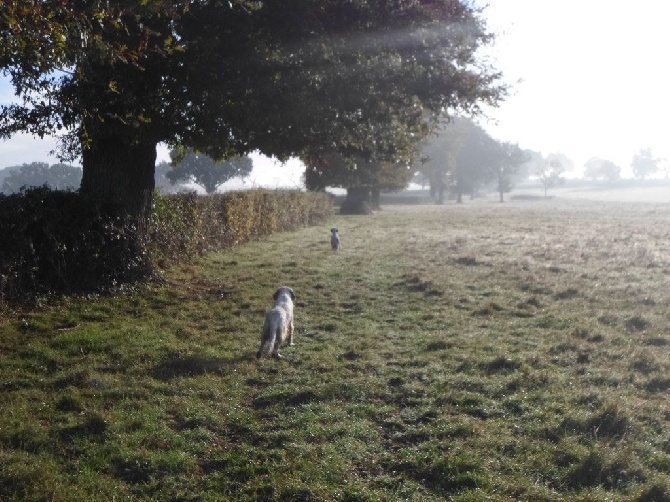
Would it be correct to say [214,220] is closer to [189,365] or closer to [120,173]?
[120,173]

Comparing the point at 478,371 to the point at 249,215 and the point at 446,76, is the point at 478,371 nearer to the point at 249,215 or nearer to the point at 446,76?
the point at 446,76

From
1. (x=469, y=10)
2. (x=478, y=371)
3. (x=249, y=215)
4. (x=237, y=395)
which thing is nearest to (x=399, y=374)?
(x=478, y=371)

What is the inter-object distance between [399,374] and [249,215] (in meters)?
16.1

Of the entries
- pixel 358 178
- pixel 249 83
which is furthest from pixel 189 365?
pixel 358 178

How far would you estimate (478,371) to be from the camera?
7.61 m

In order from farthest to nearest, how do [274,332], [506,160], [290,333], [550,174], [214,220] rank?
[550,174] → [506,160] → [214,220] → [290,333] → [274,332]

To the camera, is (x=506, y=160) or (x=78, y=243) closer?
(x=78, y=243)

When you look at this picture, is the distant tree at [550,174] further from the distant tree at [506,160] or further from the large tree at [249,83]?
the large tree at [249,83]

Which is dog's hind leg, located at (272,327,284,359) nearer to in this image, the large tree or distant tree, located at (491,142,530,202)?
the large tree

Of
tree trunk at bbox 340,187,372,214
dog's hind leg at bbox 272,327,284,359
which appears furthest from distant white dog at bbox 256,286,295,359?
tree trunk at bbox 340,187,372,214

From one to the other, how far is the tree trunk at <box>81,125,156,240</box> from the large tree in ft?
0.07

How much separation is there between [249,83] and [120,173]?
326cm

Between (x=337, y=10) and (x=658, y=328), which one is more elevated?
(x=337, y=10)

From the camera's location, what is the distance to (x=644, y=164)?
177875mm
